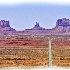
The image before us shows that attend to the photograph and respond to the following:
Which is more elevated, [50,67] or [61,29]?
[61,29]

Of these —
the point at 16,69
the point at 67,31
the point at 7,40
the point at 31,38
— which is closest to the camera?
the point at 16,69

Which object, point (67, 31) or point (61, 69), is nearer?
point (61, 69)

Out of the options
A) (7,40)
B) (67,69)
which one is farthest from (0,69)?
(7,40)

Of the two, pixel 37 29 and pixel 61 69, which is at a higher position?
pixel 37 29

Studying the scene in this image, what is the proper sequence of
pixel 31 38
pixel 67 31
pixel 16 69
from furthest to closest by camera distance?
pixel 31 38 → pixel 67 31 → pixel 16 69

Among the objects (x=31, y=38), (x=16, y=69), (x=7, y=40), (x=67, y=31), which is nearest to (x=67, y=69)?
(x=16, y=69)

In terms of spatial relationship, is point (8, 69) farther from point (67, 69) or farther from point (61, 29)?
point (61, 29)

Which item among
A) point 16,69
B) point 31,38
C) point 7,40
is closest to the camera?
point 16,69

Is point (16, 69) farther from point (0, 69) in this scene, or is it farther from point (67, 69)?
point (67, 69)

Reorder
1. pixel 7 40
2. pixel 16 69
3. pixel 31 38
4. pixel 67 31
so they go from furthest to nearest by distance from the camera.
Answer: pixel 31 38 < pixel 7 40 < pixel 67 31 < pixel 16 69
